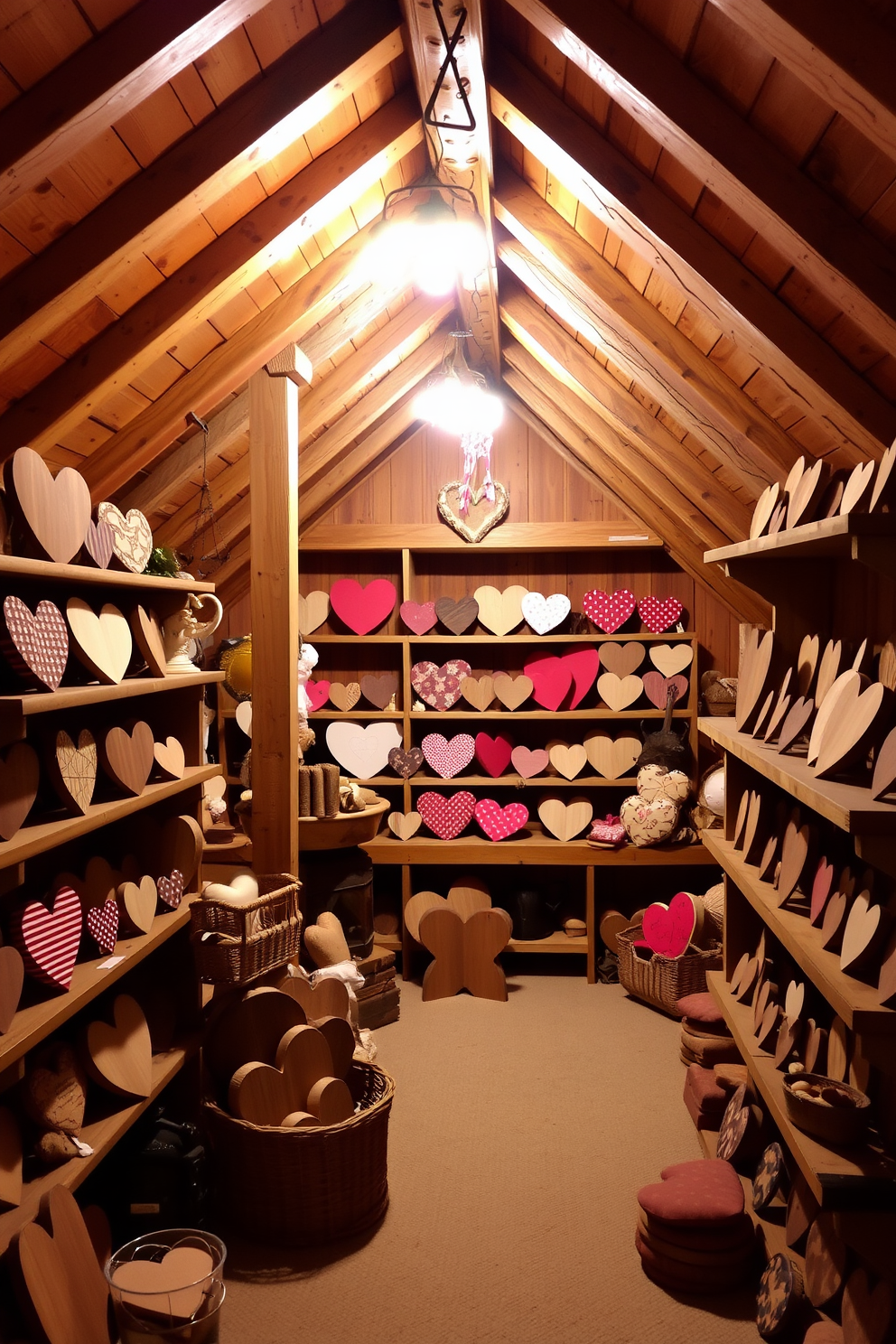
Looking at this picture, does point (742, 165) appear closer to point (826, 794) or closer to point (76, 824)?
point (826, 794)

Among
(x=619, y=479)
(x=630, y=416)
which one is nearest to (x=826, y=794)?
(x=630, y=416)

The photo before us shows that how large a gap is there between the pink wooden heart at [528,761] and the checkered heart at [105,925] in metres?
2.70

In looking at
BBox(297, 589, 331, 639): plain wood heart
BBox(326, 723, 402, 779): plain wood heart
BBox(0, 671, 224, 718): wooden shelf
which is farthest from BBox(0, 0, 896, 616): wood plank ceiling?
BBox(326, 723, 402, 779): plain wood heart

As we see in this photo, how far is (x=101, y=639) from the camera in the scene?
2193 mm

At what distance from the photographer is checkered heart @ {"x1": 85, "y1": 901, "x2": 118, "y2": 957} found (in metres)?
2.16

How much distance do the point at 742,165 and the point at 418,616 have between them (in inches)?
128

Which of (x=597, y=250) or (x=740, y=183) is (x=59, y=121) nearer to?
(x=740, y=183)

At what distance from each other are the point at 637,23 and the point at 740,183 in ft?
1.17

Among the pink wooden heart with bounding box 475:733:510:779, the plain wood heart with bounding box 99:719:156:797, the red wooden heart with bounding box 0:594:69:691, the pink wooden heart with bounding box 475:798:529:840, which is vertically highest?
the red wooden heart with bounding box 0:594:69:691

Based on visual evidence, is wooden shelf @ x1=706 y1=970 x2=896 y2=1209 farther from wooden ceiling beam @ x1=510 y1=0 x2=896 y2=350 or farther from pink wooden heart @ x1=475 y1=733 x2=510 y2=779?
pink wooden heart @ x1=475 y1=733 x2=510 y2=779

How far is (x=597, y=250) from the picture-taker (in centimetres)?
266

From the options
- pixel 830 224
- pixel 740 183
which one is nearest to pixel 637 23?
pixel 740 183

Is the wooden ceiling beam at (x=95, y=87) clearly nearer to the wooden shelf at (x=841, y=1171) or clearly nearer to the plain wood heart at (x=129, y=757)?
the plain wood heart at (x=129, y=757)

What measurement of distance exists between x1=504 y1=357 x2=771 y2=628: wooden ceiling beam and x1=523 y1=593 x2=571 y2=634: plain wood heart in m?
0.56
